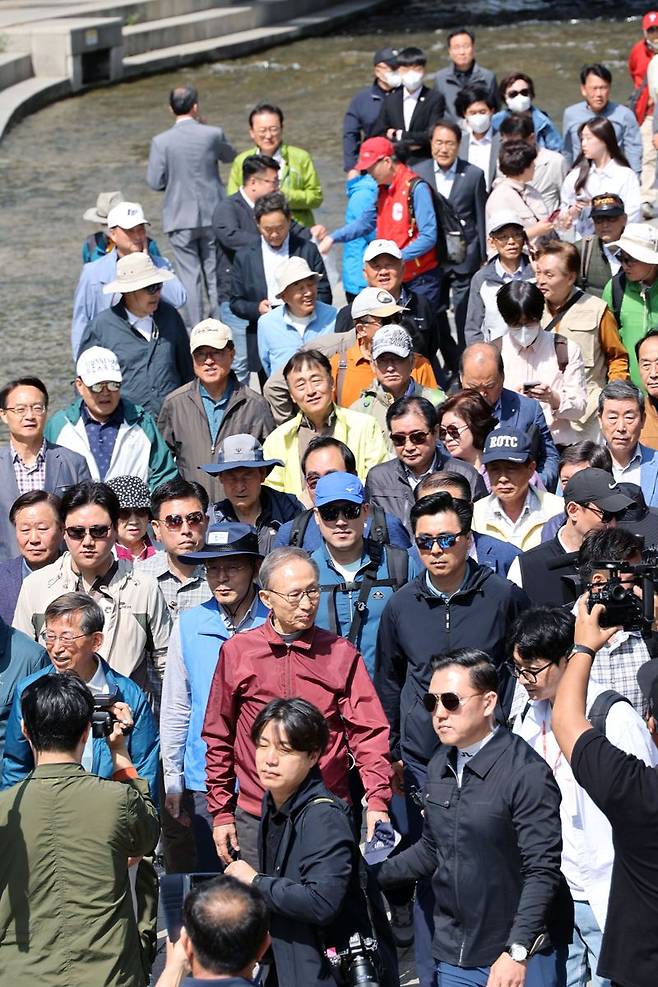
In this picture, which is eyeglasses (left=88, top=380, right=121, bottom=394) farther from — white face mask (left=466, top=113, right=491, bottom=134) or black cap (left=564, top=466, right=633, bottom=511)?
white face mask (left=466, top=113, right=491, bottom=134)

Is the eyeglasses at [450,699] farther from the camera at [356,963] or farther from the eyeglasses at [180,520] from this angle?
the eyeglasses at [180,520]

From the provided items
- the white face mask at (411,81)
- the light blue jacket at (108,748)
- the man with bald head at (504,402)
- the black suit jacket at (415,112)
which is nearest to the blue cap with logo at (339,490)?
the light blue jacket at (108,748)

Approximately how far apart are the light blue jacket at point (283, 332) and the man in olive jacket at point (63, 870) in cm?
479

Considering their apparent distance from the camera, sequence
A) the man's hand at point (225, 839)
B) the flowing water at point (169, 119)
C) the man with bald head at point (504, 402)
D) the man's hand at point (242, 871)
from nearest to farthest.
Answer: the man's hand at point (242, 871)
the man's hand at point (225, 839)
the man with bald head at point (504, 402)
the flowing water at point (169, 119)

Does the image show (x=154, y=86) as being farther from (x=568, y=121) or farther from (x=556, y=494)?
(x=556, y=494)

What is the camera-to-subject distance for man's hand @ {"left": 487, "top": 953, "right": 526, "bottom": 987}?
5242 mm

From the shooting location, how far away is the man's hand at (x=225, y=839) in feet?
20.0

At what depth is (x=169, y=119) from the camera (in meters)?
22.6

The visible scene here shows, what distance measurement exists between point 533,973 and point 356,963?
58 centimetres

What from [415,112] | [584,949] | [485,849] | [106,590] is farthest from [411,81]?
[485,849]

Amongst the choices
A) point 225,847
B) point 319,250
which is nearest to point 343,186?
point 319,250

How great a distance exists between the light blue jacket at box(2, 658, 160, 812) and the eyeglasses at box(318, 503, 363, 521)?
3.46ft

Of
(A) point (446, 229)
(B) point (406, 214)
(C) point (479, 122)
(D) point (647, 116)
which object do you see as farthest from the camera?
(D) point (647, 116)

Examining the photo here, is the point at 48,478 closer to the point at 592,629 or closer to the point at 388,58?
the point at 592,629
